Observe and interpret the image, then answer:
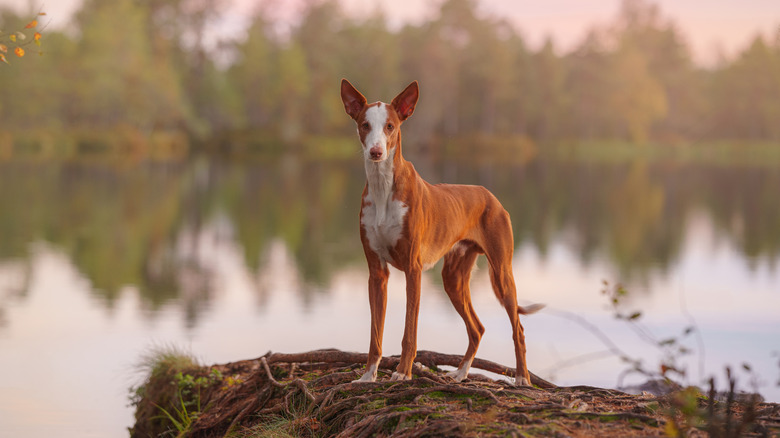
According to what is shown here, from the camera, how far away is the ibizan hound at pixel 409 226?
5.80 m

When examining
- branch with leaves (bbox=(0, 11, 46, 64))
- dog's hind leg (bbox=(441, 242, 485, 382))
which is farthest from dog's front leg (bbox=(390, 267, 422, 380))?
branch with leaves (bbox=(0, 11, 46, 64))

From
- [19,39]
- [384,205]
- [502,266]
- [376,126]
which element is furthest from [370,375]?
[19,39]

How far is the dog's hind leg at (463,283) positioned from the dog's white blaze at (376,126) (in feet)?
4.58

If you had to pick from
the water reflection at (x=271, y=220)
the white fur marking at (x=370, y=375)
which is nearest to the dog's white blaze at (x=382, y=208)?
the white fur marking at (x=370, y=375)

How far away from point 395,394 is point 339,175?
133 feet

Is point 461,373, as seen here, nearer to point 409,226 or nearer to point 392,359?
point 392,359

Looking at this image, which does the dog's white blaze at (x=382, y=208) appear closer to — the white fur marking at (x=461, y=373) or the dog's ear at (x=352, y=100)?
the dog's ear at (x=352, y=100)

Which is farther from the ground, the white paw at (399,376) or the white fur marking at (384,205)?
the white fur marking at (384,205)

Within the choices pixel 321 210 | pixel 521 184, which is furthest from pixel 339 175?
pixel 321 210

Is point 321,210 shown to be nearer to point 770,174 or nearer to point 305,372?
point 305,372

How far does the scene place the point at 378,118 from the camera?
5648 mm

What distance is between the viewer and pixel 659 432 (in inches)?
186

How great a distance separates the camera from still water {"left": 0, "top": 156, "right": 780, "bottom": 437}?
11.0 metres

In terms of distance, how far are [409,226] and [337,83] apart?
85507mm
